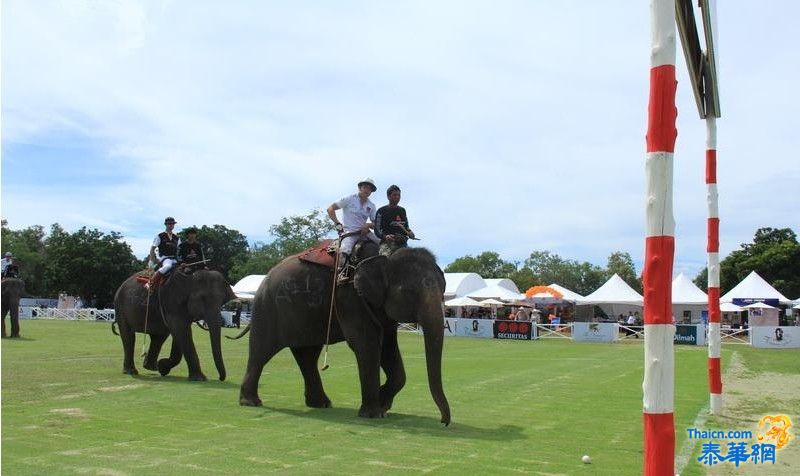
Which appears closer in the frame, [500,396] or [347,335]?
[347,335]

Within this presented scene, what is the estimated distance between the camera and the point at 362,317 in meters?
10.6

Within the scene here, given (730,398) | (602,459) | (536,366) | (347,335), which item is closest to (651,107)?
(602,459)

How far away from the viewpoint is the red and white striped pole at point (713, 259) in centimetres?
1144

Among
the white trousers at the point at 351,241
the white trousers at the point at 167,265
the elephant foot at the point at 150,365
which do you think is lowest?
the elephant foot at the point at 150,365

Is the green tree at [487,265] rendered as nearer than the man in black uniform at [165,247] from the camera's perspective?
No

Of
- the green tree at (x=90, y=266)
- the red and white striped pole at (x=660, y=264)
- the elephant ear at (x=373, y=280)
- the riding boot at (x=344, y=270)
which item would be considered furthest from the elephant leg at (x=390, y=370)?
the green tree at (x=90, y=266)

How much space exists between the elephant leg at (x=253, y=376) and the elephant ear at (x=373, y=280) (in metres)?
2.36

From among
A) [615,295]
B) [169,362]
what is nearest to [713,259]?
[169,362]

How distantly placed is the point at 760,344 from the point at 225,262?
87150 millimetres

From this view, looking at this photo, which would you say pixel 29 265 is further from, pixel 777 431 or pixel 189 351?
pixel 777 431

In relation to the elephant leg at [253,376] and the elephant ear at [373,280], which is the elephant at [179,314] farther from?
the elephant ear at [373,280]

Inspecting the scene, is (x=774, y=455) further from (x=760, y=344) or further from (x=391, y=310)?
(x=760, y=344)

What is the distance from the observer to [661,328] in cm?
413

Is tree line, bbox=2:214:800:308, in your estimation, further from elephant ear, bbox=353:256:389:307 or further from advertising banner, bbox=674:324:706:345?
elephant ear, bbox=353:256:389:307
